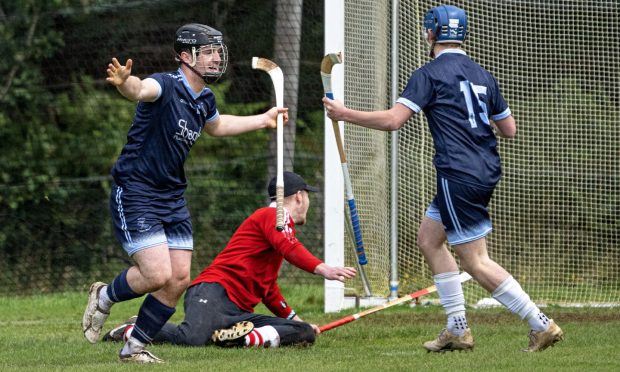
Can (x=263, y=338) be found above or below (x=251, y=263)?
below

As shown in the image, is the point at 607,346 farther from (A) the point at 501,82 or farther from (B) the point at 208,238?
(B) the point at 208,238

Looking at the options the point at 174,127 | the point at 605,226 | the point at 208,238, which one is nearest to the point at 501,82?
the point at 605,226

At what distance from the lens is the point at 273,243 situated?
6945 mm

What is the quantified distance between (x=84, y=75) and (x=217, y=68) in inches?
267

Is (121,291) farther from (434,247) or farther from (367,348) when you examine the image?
(434,247)

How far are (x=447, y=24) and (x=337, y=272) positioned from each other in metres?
1.42

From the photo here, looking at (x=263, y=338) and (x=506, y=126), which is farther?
(x=263, y=338)

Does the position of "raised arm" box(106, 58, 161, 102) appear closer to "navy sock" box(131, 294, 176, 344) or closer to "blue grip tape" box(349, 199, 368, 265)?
"navy sock" box(131, 294, 176, 344)

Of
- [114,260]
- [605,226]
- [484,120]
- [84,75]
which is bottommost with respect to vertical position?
[114,260]

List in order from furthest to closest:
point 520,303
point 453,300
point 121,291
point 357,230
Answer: point 357,230, point 453,300, point 121,291, point 520,303

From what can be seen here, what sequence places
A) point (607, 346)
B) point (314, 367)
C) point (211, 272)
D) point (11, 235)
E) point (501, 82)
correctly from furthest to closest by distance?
1. point (11, 235)
2. point (501, 82)
3. point (211, 272)
4. point (607, 346)
5. point (314, 367)

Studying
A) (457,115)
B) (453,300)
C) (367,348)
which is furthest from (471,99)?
(367,348)

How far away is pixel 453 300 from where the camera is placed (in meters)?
6.38

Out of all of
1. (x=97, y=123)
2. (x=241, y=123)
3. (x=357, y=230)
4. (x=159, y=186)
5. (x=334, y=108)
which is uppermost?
(x=334, y=108)
